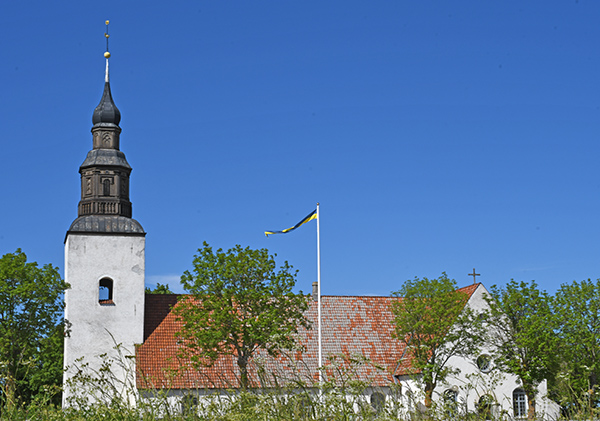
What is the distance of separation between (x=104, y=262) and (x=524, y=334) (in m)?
21.0

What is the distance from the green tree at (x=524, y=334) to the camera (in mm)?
38125

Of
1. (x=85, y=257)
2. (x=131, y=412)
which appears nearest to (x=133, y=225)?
(x=85, y=257)

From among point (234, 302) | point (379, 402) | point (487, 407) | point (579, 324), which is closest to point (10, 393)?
point (379, 402)

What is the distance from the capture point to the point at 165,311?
43469 millimetres

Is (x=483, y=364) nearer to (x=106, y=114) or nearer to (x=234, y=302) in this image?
(x=234, y=302)

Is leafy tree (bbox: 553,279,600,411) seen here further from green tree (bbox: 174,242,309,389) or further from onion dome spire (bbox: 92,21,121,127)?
onion dome spire (bbox: 92,21,121,127)

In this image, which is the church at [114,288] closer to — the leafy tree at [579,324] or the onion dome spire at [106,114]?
the onion dome spire at [106,114]

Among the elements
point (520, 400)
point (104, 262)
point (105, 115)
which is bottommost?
point (520, 400)

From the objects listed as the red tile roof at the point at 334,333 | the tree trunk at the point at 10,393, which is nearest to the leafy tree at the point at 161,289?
the red tile roof at the point at 334,333

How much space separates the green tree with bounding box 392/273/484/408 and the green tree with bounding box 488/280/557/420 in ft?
4.23

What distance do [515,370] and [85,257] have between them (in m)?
21.9

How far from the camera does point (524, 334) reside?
1505 inches

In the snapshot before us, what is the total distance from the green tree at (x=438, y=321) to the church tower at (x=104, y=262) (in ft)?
44.2

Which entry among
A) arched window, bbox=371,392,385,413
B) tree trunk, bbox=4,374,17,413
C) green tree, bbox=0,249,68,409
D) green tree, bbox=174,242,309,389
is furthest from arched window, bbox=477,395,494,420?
green tree, bbox=0,249,68,409
